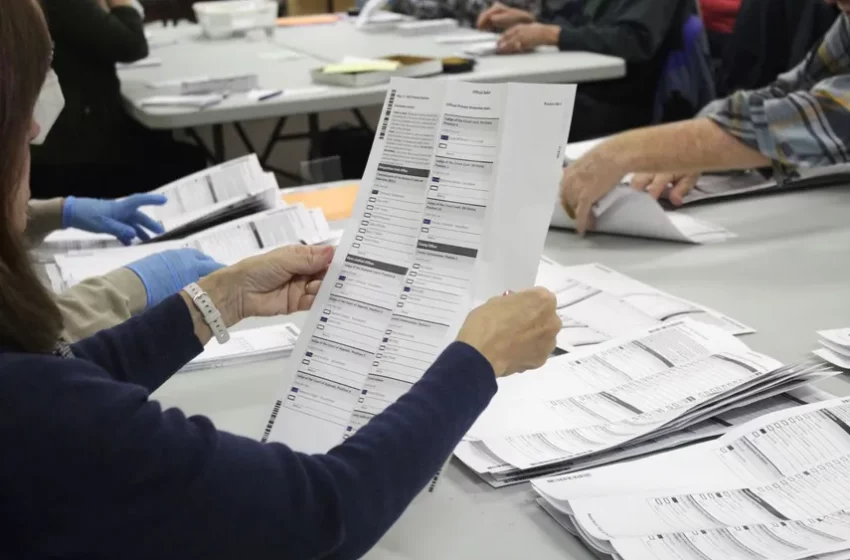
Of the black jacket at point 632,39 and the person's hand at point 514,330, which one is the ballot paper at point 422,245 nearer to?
the person's hand at point 514,330

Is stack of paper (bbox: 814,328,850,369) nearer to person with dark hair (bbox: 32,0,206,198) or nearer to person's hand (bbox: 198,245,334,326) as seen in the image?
person's hand (bbox: 198,245,334,326)

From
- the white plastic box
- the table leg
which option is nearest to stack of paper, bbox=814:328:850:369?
the table leg

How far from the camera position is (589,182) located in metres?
1.55

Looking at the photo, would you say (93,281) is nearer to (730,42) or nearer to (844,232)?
(844,232)

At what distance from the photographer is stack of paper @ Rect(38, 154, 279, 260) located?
162 cm

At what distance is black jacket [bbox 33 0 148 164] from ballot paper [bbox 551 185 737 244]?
1.57 m

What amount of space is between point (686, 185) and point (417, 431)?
116 centimetres

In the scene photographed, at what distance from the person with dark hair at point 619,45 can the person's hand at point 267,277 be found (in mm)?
1930

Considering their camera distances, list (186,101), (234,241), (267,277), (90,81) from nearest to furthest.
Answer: (267,277)
(234,241)
(186,101)
(90,81)

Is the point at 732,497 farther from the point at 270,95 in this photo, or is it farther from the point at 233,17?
the point at 233,17

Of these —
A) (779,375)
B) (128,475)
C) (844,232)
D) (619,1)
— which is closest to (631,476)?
(779,375)

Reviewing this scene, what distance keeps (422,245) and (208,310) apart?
25 cm

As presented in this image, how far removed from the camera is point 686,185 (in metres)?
1.72

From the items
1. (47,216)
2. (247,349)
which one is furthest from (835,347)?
(47,216)
